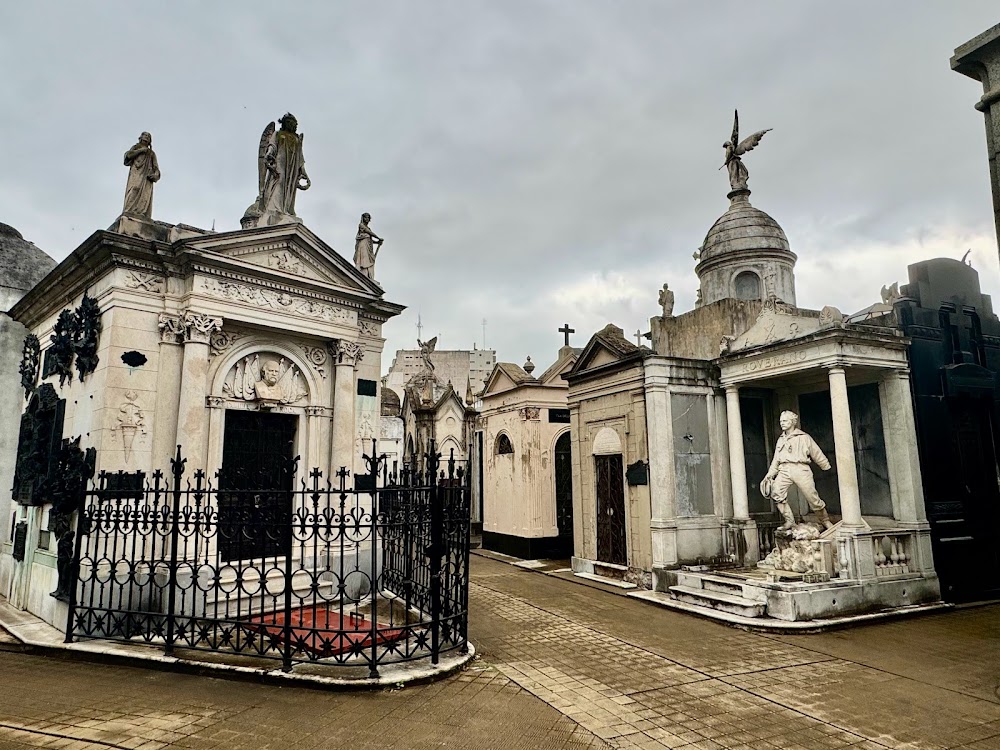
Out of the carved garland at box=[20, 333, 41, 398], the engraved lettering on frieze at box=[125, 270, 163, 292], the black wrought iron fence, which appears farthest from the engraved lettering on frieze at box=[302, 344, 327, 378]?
the carved garland at box=[20, 333, 41, 398]

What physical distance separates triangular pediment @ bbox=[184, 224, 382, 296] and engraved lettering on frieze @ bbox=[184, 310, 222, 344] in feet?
2.94

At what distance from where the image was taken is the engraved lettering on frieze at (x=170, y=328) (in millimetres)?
8148

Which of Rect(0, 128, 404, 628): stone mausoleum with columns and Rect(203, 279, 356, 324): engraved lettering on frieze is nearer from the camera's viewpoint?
Rect(0, 128, 404, 628): stone mausoleum with columns

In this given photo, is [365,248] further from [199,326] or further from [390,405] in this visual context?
[390,405]

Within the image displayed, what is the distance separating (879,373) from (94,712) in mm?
11439

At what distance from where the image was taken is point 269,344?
30.3ft

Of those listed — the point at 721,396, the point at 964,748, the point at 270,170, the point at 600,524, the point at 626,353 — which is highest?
the point at 270,170

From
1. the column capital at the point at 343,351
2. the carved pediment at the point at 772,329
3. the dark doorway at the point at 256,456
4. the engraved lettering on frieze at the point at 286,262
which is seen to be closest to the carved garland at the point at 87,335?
the dark doorway at the point at 256,456

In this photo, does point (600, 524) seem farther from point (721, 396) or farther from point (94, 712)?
point (94, 712)

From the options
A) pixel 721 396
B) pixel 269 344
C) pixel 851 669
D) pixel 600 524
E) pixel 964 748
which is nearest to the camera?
pixel 964 748

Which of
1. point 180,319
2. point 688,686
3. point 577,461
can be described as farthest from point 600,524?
point 180,319

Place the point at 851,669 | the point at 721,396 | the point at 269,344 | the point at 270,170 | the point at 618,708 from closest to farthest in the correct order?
the point at 618,708 → the point at 851,669 → the point at 269,344 → the point at 270,170 → the point at 721,396

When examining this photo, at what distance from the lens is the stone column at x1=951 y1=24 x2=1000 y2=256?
436 cm

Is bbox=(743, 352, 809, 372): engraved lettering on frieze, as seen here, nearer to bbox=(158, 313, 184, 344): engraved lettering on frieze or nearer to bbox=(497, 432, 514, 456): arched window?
bbox=(497, 432, 514, 456): arched window
